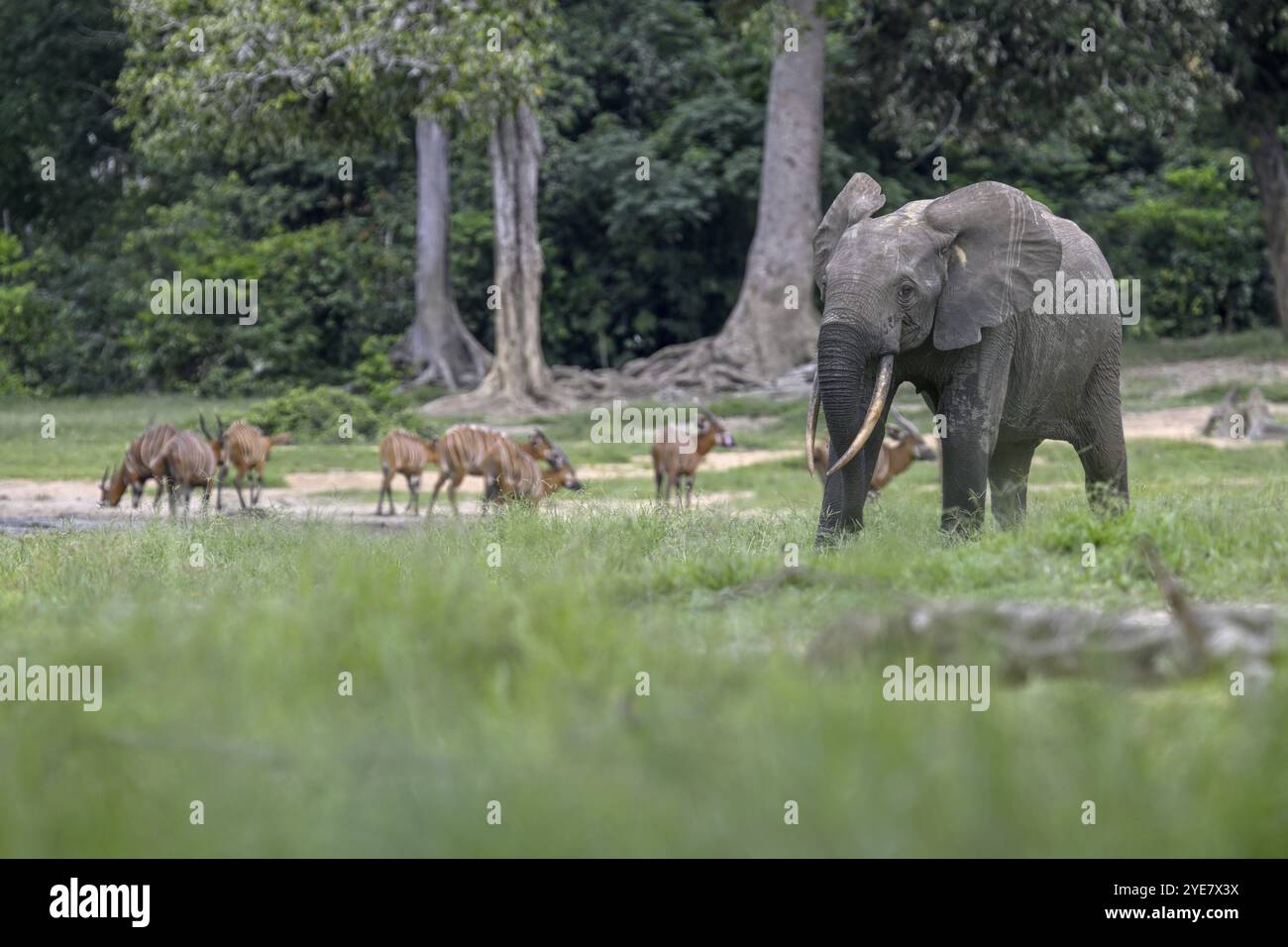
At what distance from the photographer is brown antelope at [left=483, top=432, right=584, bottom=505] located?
1377cm

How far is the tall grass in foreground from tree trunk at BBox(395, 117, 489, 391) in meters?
23.3

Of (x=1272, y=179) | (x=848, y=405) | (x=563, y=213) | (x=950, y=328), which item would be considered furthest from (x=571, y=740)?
(x=563, y=213)

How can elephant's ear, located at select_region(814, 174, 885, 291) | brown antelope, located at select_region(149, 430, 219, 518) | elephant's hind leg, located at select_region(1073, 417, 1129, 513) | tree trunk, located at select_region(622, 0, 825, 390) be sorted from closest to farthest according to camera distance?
elephant's ear, located at select_region(814, 174, 885, 291) < elephant's hind leg, located at select_region(1073, 417, 1129, 513) < brown antelope, located at select_region(149, 430, 219, 518) < tree trunk, located at select_region(622, 0, 825, 390)

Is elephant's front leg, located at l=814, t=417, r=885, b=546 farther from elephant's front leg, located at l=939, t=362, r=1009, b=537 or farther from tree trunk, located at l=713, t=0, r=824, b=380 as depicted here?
tree trunk, located at l=713, t=0, r=824, b=380

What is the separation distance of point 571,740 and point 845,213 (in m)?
5.88

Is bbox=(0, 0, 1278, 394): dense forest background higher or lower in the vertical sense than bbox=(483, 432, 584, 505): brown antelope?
higher

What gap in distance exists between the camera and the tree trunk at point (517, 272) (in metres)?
25.5

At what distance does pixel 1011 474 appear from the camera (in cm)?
1117

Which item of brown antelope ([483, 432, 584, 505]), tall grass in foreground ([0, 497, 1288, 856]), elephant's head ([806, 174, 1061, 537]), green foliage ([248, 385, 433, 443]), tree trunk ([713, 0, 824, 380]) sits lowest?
tall grass in foreground ([0, 497, 1288, 856])

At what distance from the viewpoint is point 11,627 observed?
306 inches

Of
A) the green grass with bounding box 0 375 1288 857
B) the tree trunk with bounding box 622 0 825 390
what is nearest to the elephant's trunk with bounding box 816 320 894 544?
the green grass with bounding box 0 375 1288 857

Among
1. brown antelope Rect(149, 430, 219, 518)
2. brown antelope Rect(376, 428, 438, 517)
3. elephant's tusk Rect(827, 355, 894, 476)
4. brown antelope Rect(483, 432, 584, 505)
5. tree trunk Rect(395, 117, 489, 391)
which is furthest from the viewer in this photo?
tree trunk Rect(395, 117, 489, 391)
